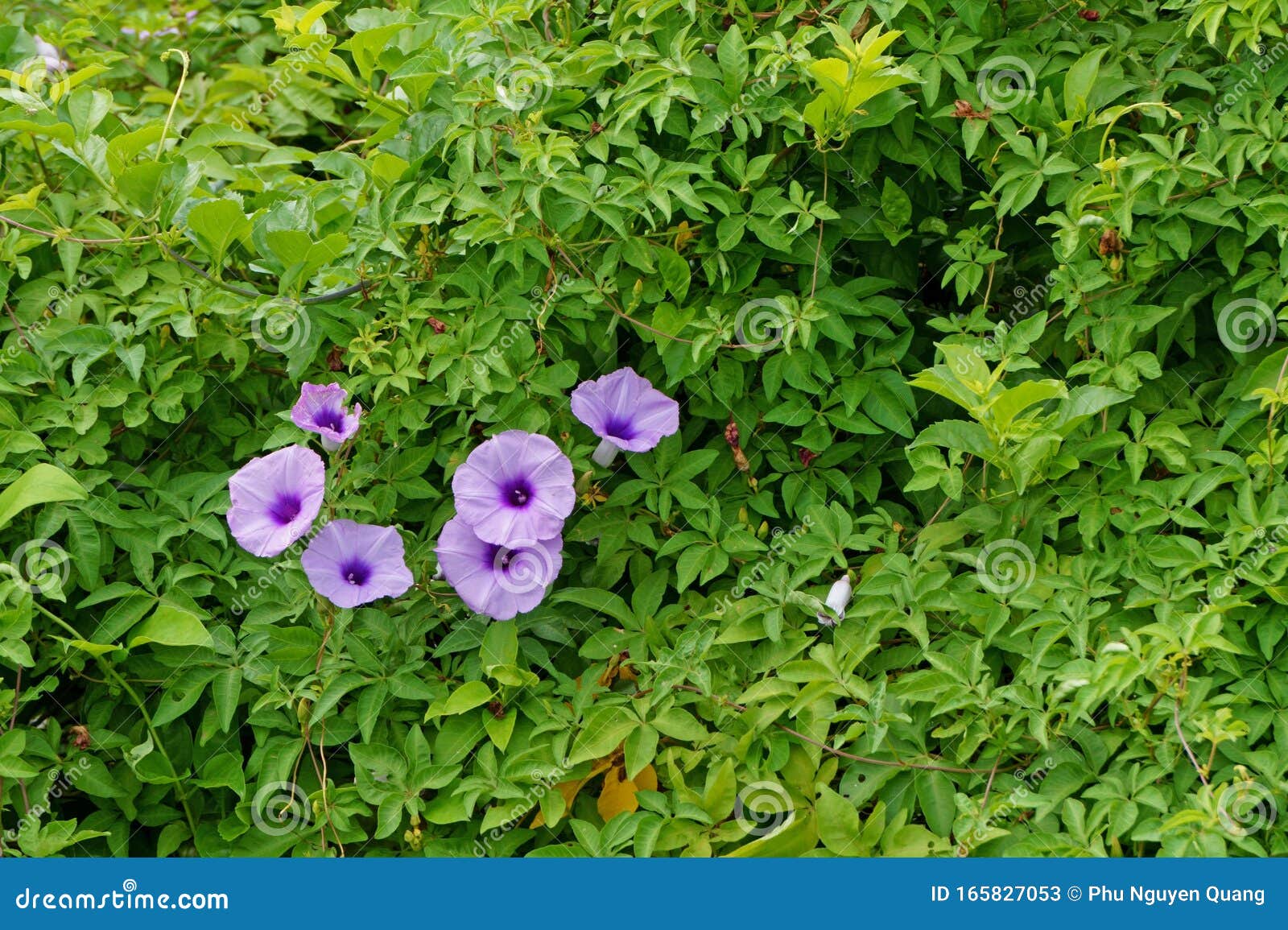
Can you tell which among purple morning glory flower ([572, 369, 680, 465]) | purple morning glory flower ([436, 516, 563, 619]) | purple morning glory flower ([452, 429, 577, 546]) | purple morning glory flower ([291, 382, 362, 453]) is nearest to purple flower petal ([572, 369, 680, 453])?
purple morning glory flower ([572, 369, 680, 465])

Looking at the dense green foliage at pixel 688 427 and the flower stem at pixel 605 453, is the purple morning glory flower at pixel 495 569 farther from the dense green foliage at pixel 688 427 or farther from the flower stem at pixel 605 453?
the flower stem at pixel 605 453

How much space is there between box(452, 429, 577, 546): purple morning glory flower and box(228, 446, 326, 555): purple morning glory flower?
25 cm

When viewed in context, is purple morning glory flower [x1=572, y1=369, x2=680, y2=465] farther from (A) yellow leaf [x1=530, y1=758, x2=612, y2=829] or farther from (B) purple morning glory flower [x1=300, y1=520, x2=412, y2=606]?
(A) yellow leaf [x1=530, y1=758, x2=612, y2=829]

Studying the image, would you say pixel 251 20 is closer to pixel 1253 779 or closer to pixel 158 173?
pixel 158 173

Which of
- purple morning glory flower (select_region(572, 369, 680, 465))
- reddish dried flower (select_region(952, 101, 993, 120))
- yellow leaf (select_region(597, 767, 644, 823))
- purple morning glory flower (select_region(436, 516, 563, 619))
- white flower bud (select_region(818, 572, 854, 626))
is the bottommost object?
yellow leaf (select_region(597, 767, 644, 823))

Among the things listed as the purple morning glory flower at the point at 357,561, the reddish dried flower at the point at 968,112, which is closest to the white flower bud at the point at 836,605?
the purple morning glory flower at the point at 357,561

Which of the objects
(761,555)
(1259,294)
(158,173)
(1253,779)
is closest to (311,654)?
(761,555)

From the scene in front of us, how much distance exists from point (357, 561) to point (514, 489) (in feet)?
0.96

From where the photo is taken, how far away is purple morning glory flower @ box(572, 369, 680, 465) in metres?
2.31

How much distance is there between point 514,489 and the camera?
2258 mm

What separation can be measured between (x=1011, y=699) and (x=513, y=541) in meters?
0.83

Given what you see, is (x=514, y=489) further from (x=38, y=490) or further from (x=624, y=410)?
(x=38, y=490)

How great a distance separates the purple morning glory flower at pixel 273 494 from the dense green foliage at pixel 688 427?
0.09 m

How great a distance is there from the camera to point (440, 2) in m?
2.48
